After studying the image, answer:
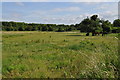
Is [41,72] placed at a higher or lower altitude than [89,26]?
lower

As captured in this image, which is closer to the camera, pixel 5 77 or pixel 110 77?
pixel 110 77

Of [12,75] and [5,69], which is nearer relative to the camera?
[12,75]

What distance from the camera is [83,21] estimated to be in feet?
168

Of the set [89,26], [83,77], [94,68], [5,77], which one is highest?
[89,26]

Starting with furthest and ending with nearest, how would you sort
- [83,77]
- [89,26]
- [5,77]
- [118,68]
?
[89,26] → [5,77] → [83,77] → [118,68]

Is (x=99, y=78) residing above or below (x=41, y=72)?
above

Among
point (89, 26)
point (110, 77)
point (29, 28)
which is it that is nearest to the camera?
point (110, 77)

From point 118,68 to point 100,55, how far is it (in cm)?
142

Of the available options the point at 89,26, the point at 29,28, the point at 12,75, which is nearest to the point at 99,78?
the point at 12,75

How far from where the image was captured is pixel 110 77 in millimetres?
3484

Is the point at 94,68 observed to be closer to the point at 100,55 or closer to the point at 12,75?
the point at 100,55

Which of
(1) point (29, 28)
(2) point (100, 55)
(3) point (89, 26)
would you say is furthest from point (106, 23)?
(1) point (29, 28)

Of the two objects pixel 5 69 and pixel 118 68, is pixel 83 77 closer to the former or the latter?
pixel 118 68

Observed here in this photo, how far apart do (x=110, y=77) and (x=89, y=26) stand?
46082 millimetres
